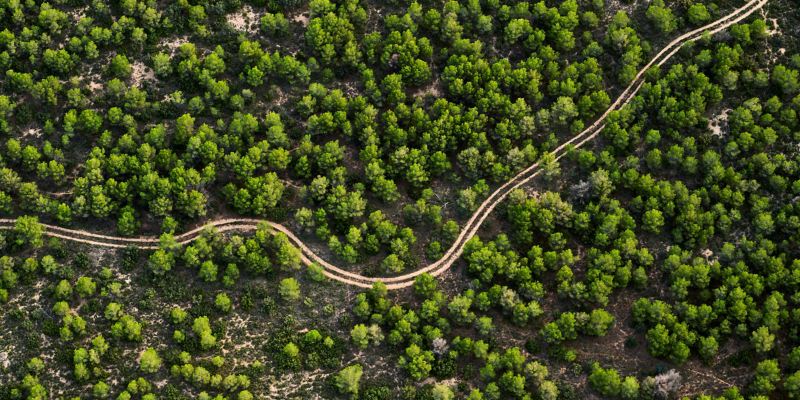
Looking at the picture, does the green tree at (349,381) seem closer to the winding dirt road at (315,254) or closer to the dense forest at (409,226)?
the dense forest at (409,226)

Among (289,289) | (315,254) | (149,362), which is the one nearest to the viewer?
(149,362)

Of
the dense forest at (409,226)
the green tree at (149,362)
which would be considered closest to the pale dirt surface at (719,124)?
the dense forest at (409,226)

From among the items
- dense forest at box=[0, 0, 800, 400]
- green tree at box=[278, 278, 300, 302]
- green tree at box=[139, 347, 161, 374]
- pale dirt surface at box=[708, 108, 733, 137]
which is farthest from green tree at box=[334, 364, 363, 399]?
pale dirt surface at box=[708, 108, 733, 137]

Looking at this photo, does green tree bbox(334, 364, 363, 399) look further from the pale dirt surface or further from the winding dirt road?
the pale dirt surface

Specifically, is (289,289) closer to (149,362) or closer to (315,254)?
(315,254)

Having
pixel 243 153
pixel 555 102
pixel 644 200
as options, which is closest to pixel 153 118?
pixel 243 153

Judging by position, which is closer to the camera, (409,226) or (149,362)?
(149,362)

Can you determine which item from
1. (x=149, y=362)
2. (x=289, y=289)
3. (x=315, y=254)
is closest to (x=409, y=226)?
(x=315, y=254)

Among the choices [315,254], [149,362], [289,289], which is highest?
[315,254]
